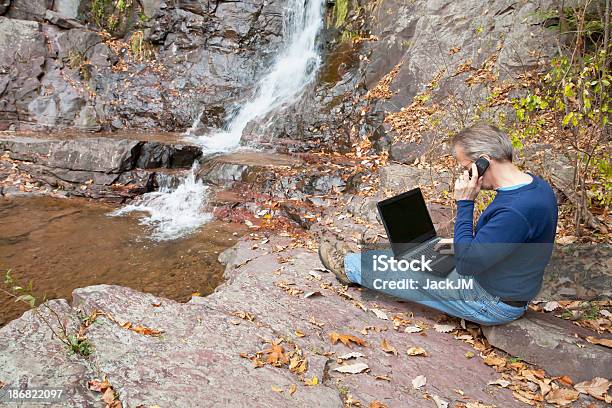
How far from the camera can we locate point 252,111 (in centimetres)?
1148

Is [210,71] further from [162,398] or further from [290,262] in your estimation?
[162,398]

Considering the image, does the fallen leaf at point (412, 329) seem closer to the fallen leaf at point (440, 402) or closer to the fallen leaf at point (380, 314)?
the fallen leaf at point (380, 314)

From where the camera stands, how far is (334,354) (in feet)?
9.20

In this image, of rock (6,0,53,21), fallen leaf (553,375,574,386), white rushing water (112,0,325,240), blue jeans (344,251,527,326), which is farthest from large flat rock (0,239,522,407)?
rock (6,0,53,21)

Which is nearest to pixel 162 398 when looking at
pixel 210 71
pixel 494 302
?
pixel 494 302

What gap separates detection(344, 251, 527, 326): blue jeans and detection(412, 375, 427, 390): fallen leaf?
0.63 m

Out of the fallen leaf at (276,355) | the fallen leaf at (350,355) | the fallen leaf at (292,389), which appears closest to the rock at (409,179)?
the fallen leaf at (350,355)

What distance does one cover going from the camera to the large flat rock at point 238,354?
7.20 ft

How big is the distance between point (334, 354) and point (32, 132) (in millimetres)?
10891

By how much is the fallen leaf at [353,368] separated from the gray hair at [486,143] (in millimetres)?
1562

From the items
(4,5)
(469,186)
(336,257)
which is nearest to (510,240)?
(469,186)

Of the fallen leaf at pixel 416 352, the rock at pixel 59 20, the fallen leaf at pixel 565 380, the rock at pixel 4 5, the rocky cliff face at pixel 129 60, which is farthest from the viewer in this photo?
the rock at pixel 59 20

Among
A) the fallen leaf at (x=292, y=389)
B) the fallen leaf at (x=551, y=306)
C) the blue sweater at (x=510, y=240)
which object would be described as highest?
the blue sweater at (x=510, y=240)

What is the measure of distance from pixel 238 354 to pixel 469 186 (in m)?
1.90
